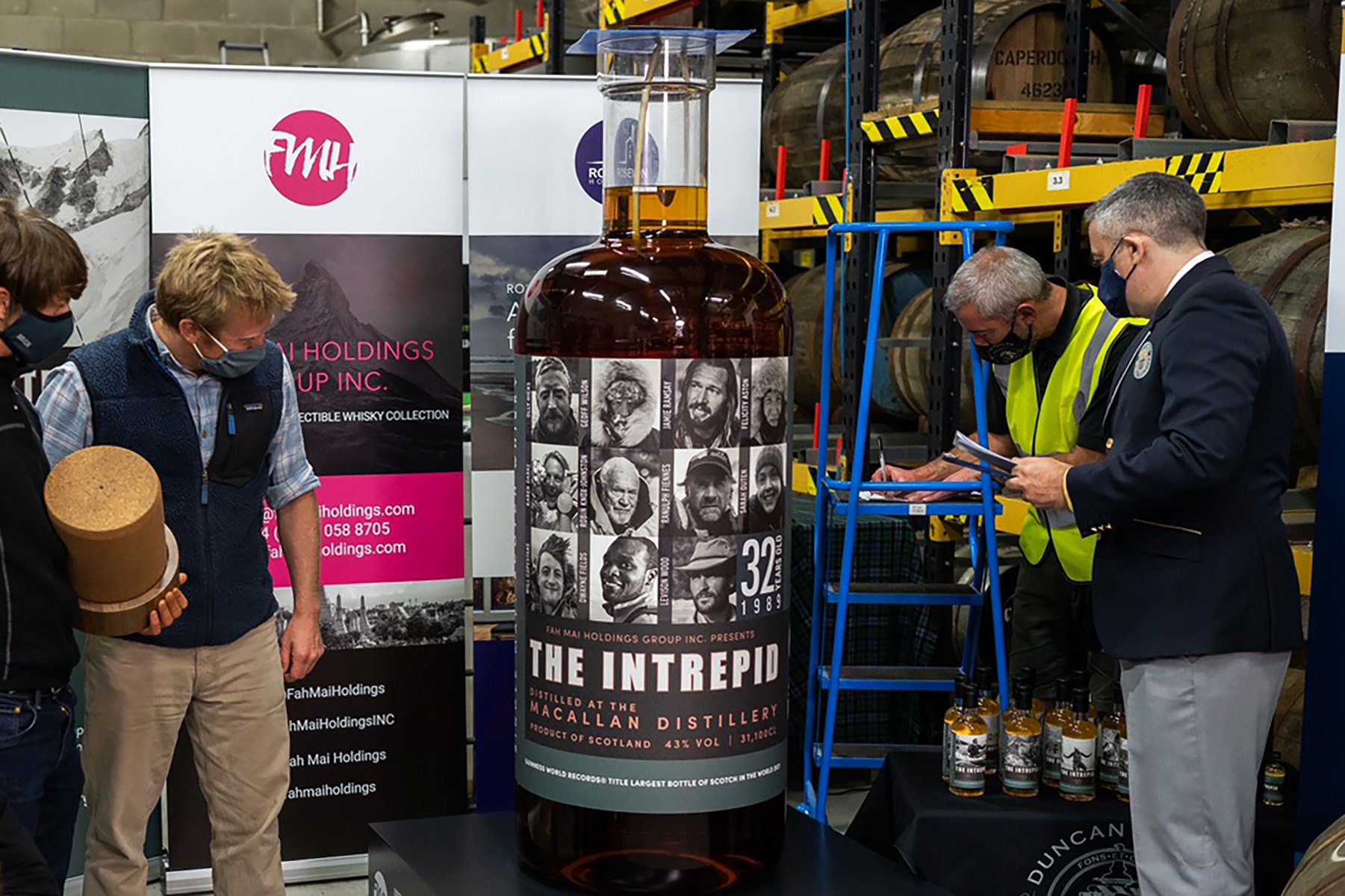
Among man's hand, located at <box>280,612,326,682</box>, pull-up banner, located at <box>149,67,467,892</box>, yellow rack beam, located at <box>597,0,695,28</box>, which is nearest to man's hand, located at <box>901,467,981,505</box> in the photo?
pull-up banner, located at <box>149,67,467,892</box>

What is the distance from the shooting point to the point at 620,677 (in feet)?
3.92

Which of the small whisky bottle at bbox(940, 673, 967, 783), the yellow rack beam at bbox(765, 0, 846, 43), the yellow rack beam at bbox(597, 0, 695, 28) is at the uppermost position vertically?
the yellow rack beam at bbox(597, 0, 695, 28)

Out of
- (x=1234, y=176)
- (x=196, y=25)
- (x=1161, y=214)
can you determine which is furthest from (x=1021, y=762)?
(x=196, y=25)

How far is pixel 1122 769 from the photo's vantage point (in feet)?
9.97

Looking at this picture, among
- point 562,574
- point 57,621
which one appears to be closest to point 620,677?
point 562,574

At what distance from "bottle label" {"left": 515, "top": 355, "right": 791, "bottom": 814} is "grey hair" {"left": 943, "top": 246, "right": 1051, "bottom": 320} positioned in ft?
8.36

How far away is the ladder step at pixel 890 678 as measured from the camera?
3.82 m

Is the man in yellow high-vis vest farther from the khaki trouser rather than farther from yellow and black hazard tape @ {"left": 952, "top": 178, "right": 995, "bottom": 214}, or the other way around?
the khaki trouser

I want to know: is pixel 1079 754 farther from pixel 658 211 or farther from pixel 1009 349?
pixel 658 211

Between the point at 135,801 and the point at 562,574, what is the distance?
5.87 ft

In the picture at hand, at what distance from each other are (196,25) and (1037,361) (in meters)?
7.03

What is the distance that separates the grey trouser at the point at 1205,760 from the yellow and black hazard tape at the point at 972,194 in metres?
2.11

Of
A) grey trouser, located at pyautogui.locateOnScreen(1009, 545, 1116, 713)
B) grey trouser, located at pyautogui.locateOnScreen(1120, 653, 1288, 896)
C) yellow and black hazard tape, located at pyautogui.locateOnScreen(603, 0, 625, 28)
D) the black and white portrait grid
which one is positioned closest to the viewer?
the black and white portrait grid

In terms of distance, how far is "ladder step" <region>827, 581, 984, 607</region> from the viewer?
3.78m
